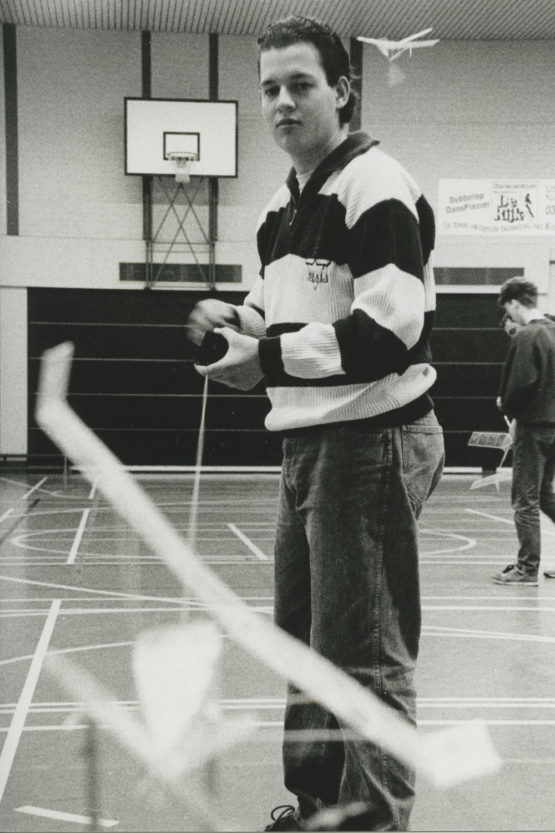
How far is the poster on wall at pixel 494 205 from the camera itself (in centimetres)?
1470

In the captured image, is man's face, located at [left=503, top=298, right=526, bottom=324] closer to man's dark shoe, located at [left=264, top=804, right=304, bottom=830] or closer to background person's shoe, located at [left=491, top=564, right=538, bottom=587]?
background person's shoe, located at [left=491, top=564, right=538, bottom=587]

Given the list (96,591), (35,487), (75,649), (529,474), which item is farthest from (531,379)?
(35,487)

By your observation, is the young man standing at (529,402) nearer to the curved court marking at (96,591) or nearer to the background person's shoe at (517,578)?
the background person's shoe at (517,578)

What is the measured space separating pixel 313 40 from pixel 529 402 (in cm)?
398

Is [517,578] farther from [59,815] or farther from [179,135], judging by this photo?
[179,135]

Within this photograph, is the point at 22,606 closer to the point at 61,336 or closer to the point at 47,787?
the point at 47,787

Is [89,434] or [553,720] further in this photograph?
[89,434]

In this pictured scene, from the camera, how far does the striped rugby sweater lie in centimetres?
174

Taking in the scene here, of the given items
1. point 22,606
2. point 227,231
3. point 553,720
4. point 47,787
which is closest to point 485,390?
point 227,231

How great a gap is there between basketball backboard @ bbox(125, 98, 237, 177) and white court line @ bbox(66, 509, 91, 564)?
627 centimetres

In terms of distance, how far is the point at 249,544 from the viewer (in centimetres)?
733

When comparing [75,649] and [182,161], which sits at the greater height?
[182,161]

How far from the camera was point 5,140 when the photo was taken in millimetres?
14047

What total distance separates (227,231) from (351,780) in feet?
43.1
